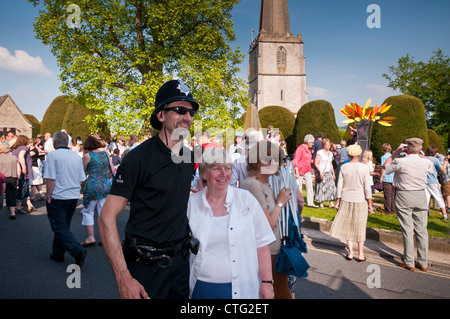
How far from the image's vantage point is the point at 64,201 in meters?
4.79

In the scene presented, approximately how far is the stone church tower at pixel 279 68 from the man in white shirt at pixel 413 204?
43.8 meters

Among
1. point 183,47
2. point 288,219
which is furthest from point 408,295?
point 183,47

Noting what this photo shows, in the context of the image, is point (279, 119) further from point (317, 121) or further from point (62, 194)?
point (62, 194)

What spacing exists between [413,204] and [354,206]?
3.12ft

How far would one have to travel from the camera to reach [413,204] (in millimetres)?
4852

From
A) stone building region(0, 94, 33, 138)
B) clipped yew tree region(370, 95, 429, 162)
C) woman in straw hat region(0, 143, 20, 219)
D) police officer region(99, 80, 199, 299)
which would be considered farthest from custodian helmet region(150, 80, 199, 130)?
stone building region(0, 94, 33, 138)

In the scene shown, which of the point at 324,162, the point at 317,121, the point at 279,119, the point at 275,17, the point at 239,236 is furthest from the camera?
the point at 275,17

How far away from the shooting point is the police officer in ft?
5.65

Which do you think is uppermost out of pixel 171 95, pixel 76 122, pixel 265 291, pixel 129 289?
pixel 76 122

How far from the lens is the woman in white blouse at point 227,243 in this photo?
81.7 inches

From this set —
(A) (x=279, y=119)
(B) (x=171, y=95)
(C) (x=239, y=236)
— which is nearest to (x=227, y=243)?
(C) (x=239, y=236)

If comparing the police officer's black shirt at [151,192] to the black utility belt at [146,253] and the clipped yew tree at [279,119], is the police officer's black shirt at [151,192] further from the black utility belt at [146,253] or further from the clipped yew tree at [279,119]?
the clipped yew tree at [279,119]
